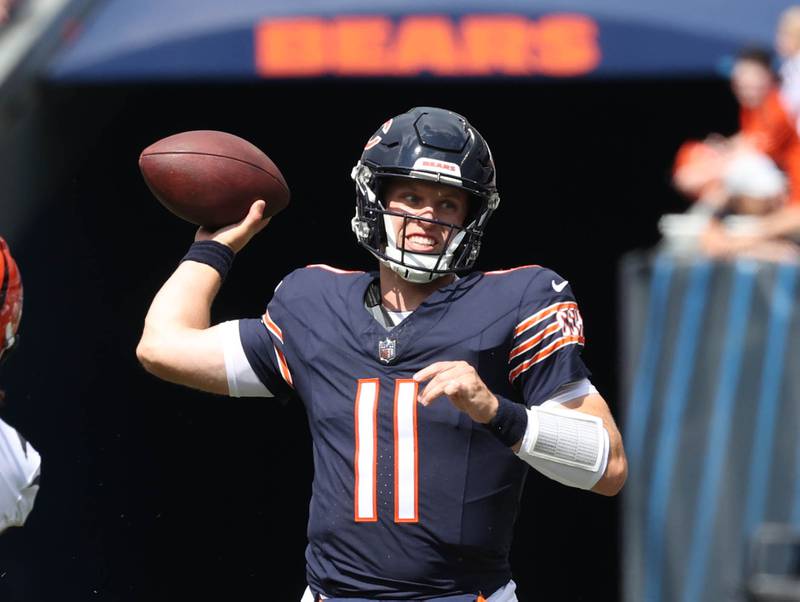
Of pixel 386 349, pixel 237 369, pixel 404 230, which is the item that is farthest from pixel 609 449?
pixel 237 369

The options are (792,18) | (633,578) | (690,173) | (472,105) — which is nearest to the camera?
(633,578)

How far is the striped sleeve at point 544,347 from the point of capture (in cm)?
342

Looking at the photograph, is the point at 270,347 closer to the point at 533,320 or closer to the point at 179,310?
the point at 179,310

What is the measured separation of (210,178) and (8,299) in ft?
1.79

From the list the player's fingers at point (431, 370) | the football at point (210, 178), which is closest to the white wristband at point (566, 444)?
the player's fingers at point (431, 370)

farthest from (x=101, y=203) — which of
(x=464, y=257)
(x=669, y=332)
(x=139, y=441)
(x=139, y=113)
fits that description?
(x=464, y=257)

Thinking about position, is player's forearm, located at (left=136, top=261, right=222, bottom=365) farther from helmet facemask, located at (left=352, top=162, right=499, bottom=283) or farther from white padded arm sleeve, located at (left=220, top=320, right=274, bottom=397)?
helmet facemask, located at (left=352, top=162, right=499, bottom=283)

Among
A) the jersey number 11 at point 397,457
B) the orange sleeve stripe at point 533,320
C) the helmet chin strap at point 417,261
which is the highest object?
the helmet chin strap at point 417,261

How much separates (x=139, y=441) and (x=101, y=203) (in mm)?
1232

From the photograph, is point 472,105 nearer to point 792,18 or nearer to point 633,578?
point 792,18

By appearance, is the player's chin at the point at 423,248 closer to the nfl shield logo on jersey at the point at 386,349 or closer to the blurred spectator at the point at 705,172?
the nfl shield logo on jersey at the point at 386,349

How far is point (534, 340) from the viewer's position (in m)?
3.42

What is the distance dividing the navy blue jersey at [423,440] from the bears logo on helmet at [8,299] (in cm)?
69

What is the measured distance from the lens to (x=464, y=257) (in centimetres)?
359
